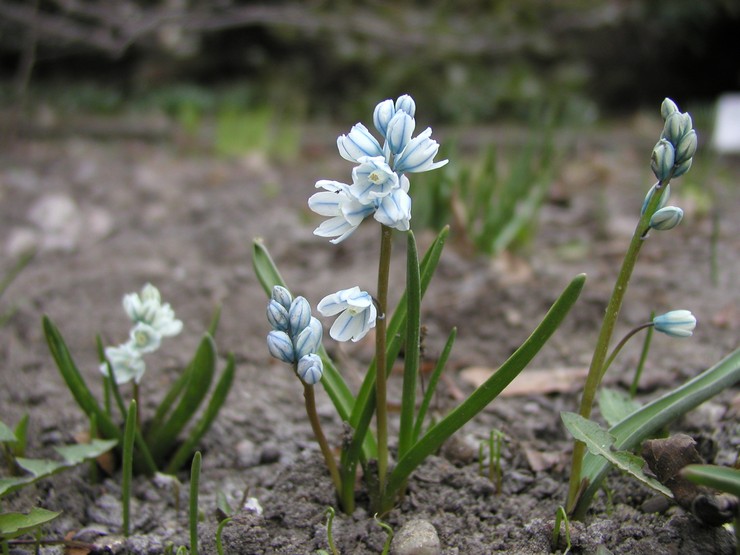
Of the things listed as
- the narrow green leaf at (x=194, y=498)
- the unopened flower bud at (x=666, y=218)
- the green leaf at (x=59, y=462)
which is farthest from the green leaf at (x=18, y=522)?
the unopened flower bud at (x=666, y=218)

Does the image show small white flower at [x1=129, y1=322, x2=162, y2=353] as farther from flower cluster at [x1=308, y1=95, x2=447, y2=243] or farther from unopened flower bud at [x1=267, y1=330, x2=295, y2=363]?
flower cluster at [x1=308, y1=95, x2=447, y2=243]

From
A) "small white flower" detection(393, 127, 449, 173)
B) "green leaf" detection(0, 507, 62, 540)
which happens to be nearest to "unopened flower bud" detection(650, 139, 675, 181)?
"small white flower" detection(393, 127, 449, 173)

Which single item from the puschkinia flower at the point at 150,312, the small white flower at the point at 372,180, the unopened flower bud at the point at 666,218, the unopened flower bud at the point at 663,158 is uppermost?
the unopened flower bud at the point at 663,158

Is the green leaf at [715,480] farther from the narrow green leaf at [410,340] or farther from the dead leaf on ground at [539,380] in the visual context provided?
the dead leaf on ground at [539,380]

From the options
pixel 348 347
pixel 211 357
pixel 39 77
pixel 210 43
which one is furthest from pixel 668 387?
pixel 39 77

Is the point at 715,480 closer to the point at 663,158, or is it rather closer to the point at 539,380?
the point at 663,158

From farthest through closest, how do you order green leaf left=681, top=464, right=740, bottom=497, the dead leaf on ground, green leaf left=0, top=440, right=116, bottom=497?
the dead leaf on ground < green leaf left=0, top=440, right=116, bottom=497 < green leaf left=681, top=464, right=740, bottom=497
